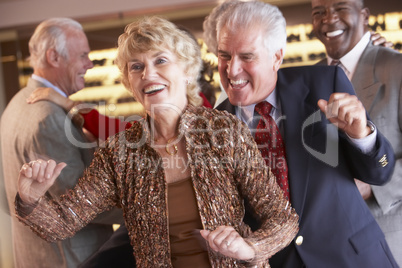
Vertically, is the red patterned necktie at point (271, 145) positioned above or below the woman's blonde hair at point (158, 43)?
below

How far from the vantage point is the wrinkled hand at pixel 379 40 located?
5.04ft

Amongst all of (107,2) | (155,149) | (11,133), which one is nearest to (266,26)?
(155,149)

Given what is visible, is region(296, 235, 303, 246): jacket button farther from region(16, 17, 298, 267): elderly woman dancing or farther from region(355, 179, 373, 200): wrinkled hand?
region(355, 179, 373, 200): wrinkled hand

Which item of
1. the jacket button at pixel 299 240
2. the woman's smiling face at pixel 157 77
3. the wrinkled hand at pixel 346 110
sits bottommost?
the jacket button at pixel 299 240

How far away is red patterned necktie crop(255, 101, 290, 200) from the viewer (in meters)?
1.33

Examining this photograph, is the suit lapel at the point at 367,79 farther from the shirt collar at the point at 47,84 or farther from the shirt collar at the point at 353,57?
the shirt collar at the point at 47,84

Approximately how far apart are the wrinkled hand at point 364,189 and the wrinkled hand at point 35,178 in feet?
2.68

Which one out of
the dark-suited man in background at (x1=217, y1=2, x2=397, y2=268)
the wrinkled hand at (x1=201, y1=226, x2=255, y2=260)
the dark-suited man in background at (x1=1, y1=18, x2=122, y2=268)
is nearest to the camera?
the wrinkled hand at (x1=201, y1=226, x2=255, y2=260)

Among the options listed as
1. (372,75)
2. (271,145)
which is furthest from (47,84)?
(372,75)

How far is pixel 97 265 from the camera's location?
1501mm

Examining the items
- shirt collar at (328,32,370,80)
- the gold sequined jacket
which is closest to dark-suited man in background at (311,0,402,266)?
shirt collar at (328,32,370,80)

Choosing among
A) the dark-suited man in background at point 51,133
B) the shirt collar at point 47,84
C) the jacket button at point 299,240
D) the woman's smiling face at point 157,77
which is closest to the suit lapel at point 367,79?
the jacket button at point 299,240

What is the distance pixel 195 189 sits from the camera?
1200 millimetres

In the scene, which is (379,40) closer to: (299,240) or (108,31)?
(299,240)
